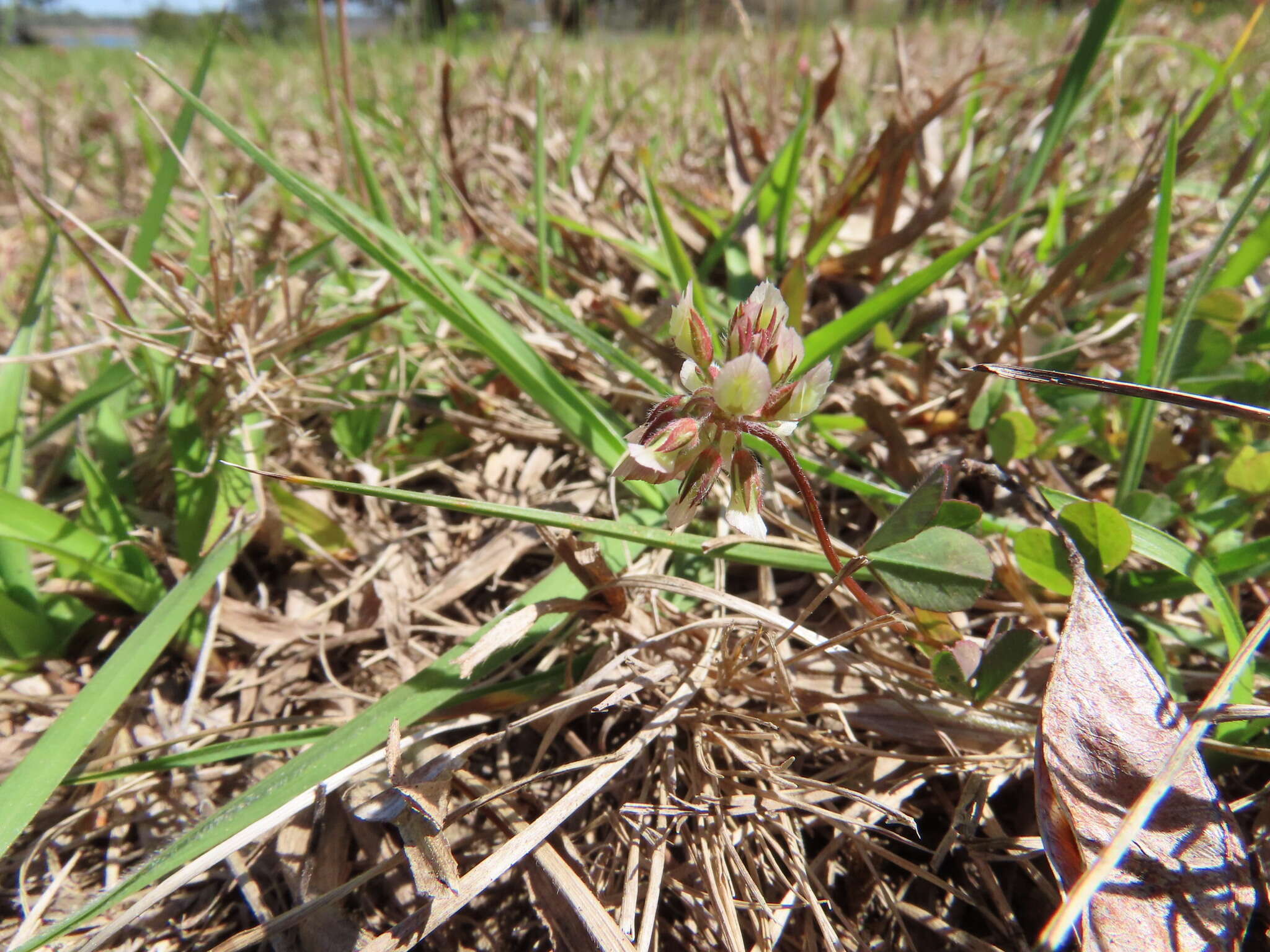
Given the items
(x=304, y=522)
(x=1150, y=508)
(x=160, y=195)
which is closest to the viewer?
(x=1150, y=508)

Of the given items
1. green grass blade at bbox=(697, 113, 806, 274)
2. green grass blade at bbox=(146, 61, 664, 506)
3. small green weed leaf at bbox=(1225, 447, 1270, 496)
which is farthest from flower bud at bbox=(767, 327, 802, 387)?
green grass blade at bbox=(697, 113, 806, 274)

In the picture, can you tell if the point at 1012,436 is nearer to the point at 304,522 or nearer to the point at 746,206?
the point at 746,206

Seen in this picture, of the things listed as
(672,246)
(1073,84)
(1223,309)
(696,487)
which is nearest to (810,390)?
(696,487)

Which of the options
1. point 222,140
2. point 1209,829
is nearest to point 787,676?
point 1209,829

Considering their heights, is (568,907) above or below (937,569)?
below

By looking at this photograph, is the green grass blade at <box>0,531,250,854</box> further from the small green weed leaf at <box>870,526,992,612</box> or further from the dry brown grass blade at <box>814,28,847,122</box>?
the dry brown grass blade at <box>814,28,847,122</box>

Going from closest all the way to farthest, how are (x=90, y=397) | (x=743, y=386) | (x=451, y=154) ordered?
(x=743, y=386) → (x=90, y=397) → (x=451, y=154)

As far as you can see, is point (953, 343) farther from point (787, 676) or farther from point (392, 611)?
point (392, 611)

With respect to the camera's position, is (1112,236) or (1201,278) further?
(1112,236)
